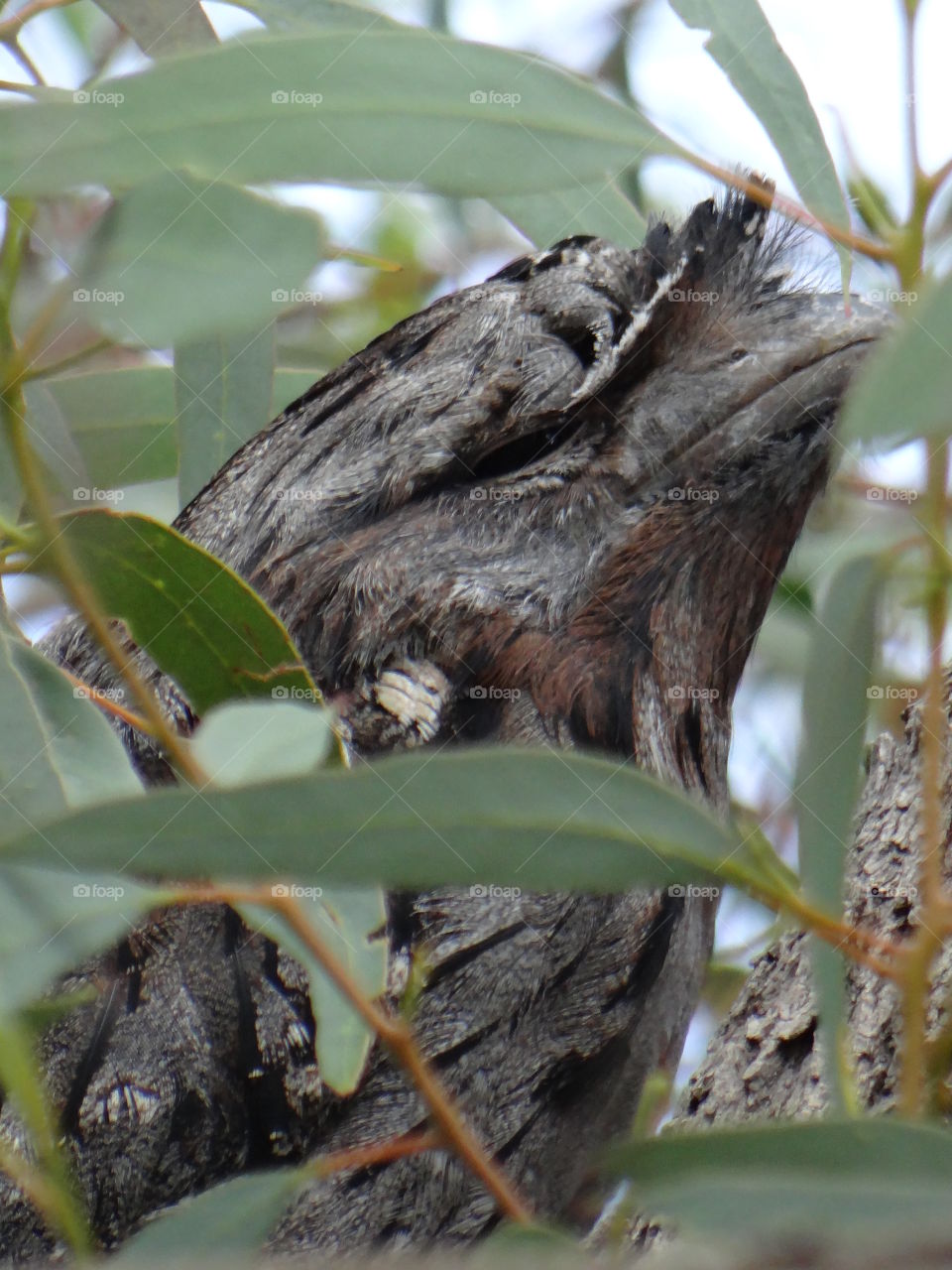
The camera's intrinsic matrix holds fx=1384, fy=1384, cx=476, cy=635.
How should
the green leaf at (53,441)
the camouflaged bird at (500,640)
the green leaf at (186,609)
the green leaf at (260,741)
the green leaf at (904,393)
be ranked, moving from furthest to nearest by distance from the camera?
the green leaf at (53,441) → the camouflaged bird at (500,640) → the green leaf at (186,609) → the green leaf at (260,741) → the green leaf at (904,393)

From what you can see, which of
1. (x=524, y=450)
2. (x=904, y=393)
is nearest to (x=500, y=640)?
(x=524, y=450)

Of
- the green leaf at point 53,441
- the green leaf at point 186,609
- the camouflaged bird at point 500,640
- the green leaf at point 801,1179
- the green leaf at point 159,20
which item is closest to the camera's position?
the green leaf at point 801,1179

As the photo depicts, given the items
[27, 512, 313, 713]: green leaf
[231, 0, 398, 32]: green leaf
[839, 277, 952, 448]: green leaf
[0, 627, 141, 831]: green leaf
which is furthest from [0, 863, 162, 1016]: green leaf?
[231, 0, 398, 32]: green leaf

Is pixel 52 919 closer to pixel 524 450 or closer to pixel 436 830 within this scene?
pixel 436 830

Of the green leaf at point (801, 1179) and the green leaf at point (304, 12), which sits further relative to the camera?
the green leaf at point (304, 12)

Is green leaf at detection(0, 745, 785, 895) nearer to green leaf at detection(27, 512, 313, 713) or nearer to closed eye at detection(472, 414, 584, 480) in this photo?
green leaf at detection(27, 512, 313, 713)

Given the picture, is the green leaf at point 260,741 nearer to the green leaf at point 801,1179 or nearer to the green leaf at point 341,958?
the green leaf at point 341,958

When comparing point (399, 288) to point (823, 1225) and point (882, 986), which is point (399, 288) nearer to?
point (882, 986)

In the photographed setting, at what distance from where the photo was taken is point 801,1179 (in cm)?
67

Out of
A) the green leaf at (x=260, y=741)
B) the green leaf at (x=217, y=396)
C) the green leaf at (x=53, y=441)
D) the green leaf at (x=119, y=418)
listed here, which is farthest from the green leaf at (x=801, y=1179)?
the green leaf at (x=119, y=418)

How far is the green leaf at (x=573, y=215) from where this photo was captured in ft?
5.25

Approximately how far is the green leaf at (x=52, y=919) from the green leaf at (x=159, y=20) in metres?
1.02

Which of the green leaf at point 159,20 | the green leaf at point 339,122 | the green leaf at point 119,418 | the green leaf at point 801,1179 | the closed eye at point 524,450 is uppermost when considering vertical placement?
the green leaf at point 159,20

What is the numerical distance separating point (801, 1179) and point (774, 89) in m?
0.72
